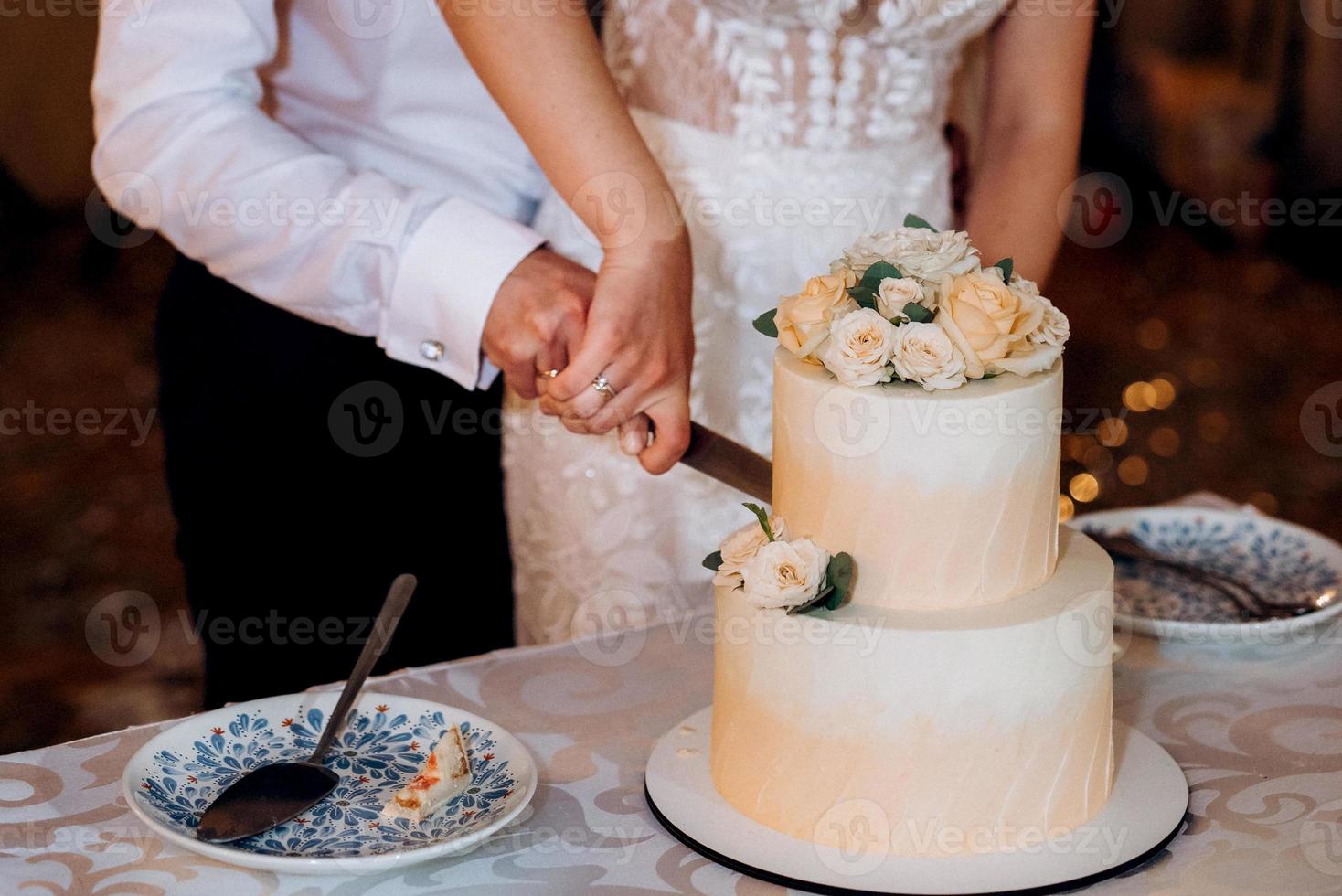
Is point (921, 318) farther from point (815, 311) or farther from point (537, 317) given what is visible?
point (537, 317)

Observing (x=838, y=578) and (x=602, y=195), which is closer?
(x=838, y=578)

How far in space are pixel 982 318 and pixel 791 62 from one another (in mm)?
788

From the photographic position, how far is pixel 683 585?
1.60 m

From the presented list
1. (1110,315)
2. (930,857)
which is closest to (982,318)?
(930,857)

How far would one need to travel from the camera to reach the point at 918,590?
3.10 feet

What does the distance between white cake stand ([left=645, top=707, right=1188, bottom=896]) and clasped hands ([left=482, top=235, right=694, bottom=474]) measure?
318mm

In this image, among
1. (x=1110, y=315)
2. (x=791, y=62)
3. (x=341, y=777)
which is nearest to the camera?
(x=341, y=777)

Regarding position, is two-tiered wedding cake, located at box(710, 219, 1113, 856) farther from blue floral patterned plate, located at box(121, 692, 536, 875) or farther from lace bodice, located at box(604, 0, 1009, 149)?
lace bodice, located at box(604, 0, 1009, 149)

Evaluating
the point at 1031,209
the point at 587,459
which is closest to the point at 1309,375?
the point at 1031,209

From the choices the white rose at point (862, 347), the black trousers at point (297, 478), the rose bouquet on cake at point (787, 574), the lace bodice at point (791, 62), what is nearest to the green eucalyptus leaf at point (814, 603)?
the rose bouquet on cake at point (787, 574)

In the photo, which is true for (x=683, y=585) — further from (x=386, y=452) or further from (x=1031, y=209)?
(x=1031, y=209)

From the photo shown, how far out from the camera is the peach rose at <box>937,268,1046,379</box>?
2.98 feet

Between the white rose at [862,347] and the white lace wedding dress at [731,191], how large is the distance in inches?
26.0

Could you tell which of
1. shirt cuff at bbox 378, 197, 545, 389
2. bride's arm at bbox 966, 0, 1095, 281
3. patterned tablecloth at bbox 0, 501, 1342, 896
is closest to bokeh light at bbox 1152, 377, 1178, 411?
bride's arm at bbox 966, 0, 1095, 281
